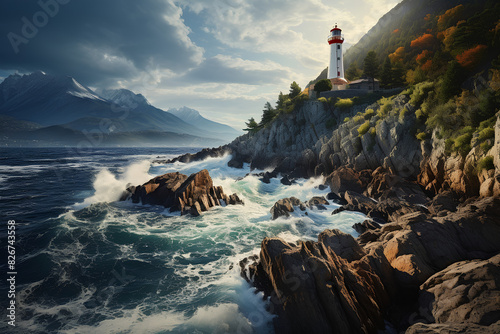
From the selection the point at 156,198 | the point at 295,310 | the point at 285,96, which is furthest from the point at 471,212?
the point at 285,96

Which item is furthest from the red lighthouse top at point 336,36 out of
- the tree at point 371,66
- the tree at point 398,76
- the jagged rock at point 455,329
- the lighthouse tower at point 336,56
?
the jagged rock at point 455,329

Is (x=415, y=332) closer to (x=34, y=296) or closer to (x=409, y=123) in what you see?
(x=34, y=296)

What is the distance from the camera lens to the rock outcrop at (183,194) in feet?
90.5

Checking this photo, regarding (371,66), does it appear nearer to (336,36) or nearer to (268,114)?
(336,36)

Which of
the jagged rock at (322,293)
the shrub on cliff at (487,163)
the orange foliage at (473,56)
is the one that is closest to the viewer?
the jagged rock at (322,293)

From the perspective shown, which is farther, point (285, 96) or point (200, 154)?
point (200, 154)

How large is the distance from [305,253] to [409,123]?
3000cm

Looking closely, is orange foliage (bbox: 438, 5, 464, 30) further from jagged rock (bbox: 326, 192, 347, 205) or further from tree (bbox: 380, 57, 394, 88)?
jagged rock (bbox: 326, 192, 347, 205)

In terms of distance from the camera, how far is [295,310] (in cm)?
943

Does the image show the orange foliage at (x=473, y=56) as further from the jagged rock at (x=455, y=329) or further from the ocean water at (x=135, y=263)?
the jagged rock at (x=455, y=329)

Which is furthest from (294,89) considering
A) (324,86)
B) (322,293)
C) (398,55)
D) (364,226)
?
(322,293)

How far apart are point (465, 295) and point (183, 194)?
1032 inches

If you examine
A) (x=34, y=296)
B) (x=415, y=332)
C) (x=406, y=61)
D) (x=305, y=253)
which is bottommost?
(x=34, y=296)

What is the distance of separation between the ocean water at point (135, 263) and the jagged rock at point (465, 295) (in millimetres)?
7210
